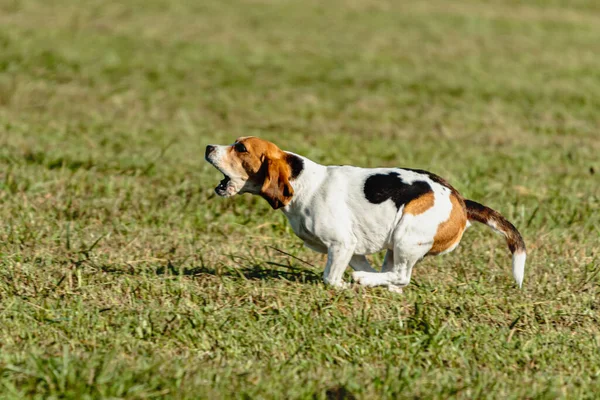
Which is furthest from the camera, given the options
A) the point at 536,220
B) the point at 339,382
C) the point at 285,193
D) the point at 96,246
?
the point at 536,220

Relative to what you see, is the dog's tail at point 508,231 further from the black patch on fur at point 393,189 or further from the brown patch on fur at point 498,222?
the black patch on fur at point 393,189

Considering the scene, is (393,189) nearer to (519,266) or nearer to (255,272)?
(519,266)

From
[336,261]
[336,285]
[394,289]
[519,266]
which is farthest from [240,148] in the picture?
[519,266]

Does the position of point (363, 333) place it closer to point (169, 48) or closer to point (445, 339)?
point (445, 339)

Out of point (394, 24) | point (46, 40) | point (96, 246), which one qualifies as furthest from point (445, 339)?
point (394, 24)

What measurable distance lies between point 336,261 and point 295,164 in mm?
679

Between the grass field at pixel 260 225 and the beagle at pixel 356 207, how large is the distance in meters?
0.26

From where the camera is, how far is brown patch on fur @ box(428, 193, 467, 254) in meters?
5.74

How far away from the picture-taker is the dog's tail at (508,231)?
19.2 ft

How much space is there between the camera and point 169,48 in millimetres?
17250

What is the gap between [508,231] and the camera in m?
5.96

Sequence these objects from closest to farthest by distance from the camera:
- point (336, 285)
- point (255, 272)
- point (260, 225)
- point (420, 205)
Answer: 1. point (420, 205)
2. point (336, 285)
3. point (255, 272)
4. point (260, 225)

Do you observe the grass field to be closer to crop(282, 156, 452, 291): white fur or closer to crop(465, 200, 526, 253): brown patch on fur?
crop(282, 156, 452, 291): white fur

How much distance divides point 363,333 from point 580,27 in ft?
65.0
